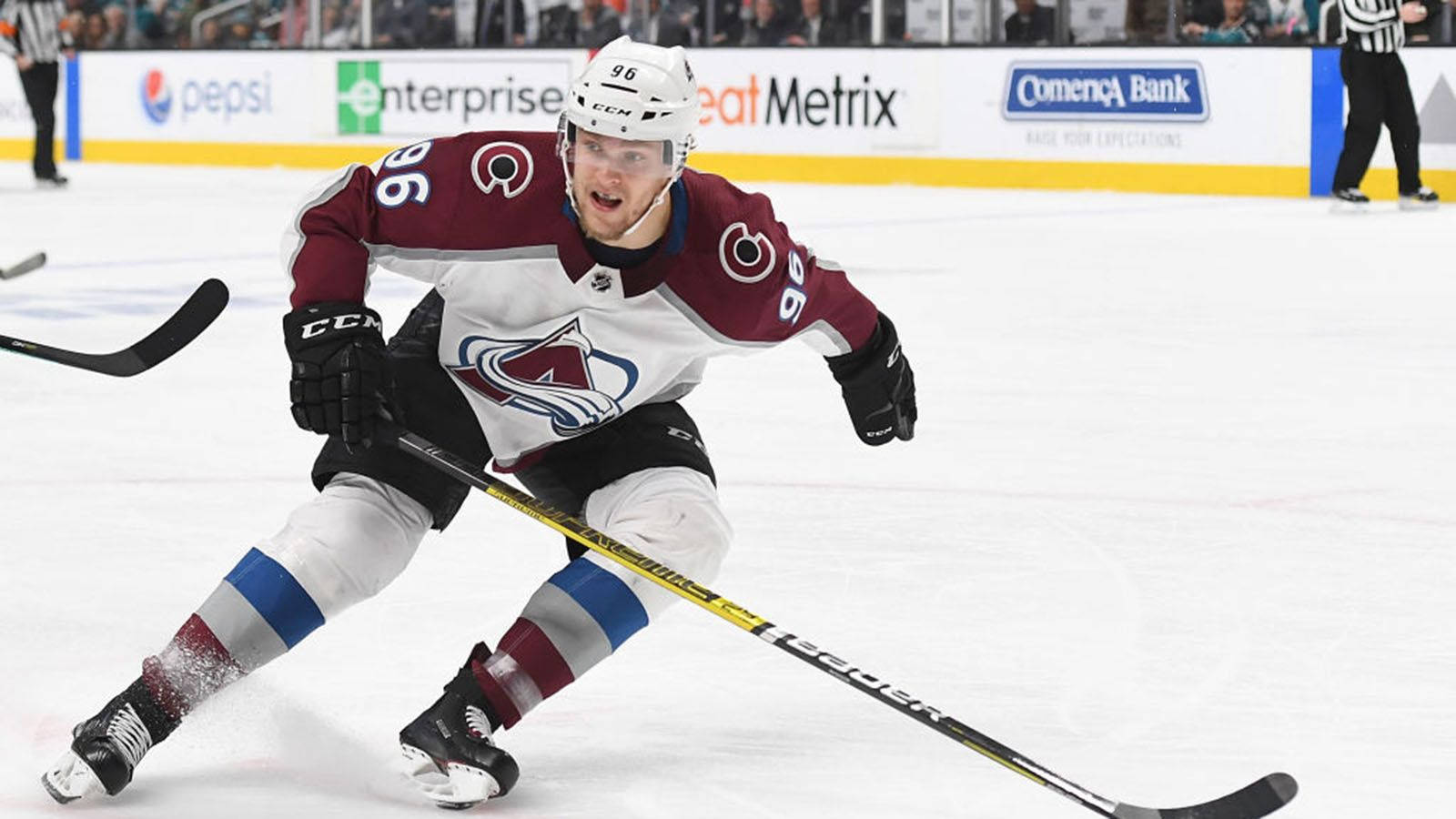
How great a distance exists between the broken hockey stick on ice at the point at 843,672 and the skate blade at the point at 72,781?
412mm

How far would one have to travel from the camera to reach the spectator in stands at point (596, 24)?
11.7m

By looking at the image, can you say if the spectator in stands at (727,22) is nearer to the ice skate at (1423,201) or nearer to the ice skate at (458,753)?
the ice skate at (1423,201)

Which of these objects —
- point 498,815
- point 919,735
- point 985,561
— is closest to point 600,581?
point 498,815

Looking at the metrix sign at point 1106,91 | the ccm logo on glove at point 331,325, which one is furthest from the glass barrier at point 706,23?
the ccm logo on glove at point 331,325

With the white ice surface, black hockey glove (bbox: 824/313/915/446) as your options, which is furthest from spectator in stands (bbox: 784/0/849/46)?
black hockey glove (bbox: 824/313/915/446)

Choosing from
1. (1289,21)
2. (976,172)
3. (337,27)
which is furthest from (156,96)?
(1289,21)

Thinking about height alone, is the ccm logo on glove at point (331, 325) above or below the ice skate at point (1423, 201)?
above

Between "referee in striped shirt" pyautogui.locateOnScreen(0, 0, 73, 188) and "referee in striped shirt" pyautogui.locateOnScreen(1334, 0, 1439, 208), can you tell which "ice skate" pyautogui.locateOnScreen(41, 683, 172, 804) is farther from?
"referee in striped shirt" pyautogui.locateOnScreen(0, 0, 73, 188)

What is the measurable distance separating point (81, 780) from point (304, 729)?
30 centimetres

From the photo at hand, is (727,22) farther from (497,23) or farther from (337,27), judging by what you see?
(337,27)

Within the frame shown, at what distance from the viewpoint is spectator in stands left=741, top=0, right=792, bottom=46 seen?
36.5 feet

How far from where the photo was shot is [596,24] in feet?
38.6

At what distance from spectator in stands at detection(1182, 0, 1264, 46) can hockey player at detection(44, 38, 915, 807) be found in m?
8.15

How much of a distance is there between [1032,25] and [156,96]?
226 inches
